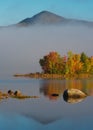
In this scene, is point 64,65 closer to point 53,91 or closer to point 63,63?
point 63,63

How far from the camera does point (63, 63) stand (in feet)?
458

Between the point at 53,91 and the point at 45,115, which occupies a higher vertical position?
the point at 53,91

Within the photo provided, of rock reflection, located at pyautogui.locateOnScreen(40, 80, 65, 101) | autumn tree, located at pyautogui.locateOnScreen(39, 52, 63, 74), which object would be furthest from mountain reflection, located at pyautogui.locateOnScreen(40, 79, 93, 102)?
autumn tree, located at pyautogui.locateOnScreen(39, 52, 63, 74)

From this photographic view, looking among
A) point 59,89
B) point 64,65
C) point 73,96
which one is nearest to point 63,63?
point 64,65

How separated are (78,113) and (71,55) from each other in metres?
104

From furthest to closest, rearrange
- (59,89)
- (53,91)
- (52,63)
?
(52,63) → (59,89) → (53,91)

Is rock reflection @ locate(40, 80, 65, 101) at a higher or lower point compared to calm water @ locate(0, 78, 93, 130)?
higher

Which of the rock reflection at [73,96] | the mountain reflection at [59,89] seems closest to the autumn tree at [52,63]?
the mountain reflection at [59,89]

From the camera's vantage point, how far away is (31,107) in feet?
140

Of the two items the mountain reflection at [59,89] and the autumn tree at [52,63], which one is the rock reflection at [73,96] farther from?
the autumn tree at [52,63]

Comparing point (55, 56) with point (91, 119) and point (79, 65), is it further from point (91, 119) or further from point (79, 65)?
point (91, 119)

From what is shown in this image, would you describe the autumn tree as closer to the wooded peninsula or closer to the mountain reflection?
the wooded peninsula

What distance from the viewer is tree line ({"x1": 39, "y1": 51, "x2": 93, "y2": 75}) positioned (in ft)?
455

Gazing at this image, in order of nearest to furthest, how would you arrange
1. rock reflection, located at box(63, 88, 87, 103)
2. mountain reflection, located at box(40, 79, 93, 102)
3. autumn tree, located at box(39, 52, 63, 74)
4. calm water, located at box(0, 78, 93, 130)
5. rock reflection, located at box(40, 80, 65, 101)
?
1. calm water, located at box(0, 78, 93, 130)
2. rock reflection, located at box(63, 88, 87, 103)
3. rock reflection, located at box(40, 80, 65, 101)
4. mountain reflection, located at box(40, 79, 93, 102)
5. autumn tree, located at box(39, 52, 63, 74)
